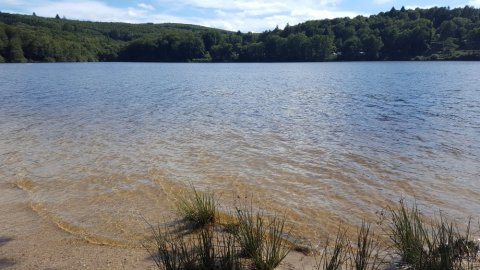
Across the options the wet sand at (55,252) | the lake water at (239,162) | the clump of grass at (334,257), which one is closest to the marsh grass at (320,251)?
the clump of grass at (334,257)

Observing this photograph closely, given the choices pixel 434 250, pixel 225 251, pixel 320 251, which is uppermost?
pixel 434 250

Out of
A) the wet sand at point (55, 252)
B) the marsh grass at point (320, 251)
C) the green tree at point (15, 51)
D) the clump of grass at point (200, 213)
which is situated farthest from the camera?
the green tree at point (15, 51)

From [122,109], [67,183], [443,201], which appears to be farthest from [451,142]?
[122,109]

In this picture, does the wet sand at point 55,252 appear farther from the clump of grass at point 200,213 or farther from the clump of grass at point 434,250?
the clump of grass at point 434,250

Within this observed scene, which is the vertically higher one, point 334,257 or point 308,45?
point 308,45

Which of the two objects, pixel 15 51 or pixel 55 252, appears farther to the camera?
pixel 15 51

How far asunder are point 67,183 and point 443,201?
32.6 ft

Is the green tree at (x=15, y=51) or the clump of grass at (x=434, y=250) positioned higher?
the green tree at (x=15, y=51)

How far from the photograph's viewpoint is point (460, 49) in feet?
484

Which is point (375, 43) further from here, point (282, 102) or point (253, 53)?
point (282, 102)

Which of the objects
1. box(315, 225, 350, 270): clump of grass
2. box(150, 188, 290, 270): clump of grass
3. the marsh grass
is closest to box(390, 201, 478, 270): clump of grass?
the marsh grass

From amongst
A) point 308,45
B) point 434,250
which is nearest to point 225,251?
point 434,250

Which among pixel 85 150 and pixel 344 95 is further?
pixel 344 95

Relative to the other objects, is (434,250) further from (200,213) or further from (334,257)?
(200,213)
